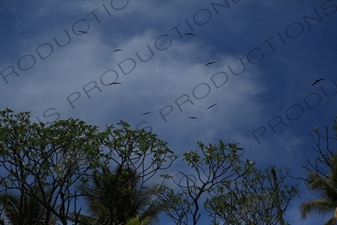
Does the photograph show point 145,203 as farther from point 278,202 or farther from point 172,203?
point 278,202

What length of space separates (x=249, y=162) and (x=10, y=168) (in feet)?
19.5

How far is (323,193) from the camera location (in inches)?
652

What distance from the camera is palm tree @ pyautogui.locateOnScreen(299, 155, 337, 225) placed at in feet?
53.0

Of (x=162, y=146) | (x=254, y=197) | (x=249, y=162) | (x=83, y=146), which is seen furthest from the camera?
(x=254, y=197)

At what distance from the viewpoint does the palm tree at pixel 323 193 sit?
16141 millimetres

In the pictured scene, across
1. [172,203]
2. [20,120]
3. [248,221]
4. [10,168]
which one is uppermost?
[20,120]

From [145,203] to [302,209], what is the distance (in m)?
6.21

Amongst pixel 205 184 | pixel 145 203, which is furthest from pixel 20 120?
pixel 145 203

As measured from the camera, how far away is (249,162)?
37.4 feet

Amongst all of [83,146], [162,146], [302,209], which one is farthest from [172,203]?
[302,209]

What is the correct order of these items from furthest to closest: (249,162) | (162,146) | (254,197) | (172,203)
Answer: (254,197) < (172,203) < (249,162) < (162,146)

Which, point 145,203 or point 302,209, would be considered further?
point 302,209

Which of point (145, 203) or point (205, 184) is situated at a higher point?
point (145, 203)

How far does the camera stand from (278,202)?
44.7 feet
